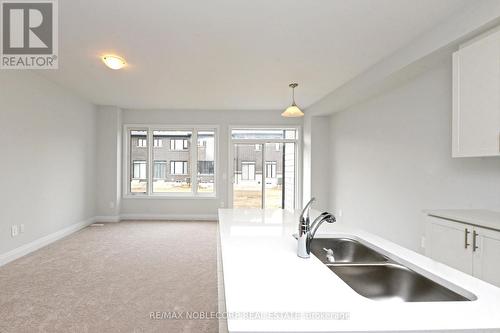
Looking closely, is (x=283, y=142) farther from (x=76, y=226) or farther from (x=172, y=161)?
(x=76, y=226)

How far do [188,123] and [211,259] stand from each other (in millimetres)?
3781

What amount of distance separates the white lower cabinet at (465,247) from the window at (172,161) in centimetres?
504

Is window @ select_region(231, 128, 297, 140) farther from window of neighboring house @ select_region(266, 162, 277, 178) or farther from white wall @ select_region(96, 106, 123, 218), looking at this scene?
white wall @ select_region(96, 106, 123, 218)

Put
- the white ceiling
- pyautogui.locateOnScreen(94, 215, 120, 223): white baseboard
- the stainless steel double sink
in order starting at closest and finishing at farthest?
the stainless steel double sink < the white ceiling < pyautogui.locateOnScreen(94, 215, 120, 223): white baseboard

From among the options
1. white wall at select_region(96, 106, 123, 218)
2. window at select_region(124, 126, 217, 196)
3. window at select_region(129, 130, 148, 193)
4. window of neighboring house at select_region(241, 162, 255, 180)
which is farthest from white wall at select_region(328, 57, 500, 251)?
white wall at select_region(96, 106, 123, 218)

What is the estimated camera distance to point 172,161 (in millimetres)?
6918

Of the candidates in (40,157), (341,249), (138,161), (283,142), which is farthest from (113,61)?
(283,142)

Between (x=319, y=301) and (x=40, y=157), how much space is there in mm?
4861

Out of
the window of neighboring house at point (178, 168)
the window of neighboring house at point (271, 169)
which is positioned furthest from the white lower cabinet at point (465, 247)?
the window of neighboring house at point (178, 168)

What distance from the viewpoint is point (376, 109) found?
14.7ft

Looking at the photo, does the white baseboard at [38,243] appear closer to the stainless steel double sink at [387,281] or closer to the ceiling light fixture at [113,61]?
the ceiling light fixture at [113,61]

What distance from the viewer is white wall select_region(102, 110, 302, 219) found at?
6.73m

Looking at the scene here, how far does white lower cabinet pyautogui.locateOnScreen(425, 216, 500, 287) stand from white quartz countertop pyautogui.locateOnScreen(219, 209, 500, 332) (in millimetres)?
951

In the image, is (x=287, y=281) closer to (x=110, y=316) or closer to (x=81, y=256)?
(x=110, y=316)
